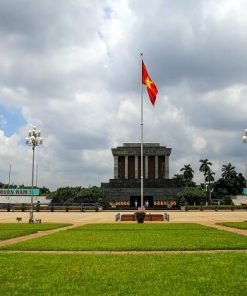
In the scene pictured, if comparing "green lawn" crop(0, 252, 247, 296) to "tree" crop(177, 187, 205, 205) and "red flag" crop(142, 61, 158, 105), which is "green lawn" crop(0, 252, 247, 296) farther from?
"tree" crop(177, 187, 205, 205)

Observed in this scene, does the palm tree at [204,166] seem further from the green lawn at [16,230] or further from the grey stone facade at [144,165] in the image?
the green lawn at [16,230]

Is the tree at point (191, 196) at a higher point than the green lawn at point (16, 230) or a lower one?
higher

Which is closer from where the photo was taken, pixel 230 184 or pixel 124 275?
pixel 124 275

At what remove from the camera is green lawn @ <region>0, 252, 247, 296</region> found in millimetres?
8000

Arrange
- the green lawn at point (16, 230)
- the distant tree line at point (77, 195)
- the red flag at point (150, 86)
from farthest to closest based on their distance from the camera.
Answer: the distant tree line at point (77, 195), the red flag at point (150, 86), the green lawn at point (16, 230)

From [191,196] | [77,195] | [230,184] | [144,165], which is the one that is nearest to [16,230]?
[191,196]

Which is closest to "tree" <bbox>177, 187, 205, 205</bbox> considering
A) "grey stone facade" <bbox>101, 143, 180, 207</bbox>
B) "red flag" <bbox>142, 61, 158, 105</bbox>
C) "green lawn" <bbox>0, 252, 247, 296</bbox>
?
"grey stone facade" <bbox>101, 143, 180, 207</bbox>

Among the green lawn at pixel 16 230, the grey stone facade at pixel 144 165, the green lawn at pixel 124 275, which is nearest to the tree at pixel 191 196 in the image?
the grey stone facade at pixel 144 165

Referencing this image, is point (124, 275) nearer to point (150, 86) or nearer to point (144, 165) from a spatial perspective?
point (150, 86)

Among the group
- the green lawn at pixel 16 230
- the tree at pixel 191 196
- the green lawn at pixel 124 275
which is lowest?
the green lawn at pixel 16 230

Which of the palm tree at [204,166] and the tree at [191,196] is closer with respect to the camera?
the tree at [191,196]

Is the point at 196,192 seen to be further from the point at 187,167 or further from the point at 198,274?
the point at 198,274

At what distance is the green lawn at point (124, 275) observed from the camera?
8000 millimetres

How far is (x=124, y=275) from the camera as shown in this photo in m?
9.59
